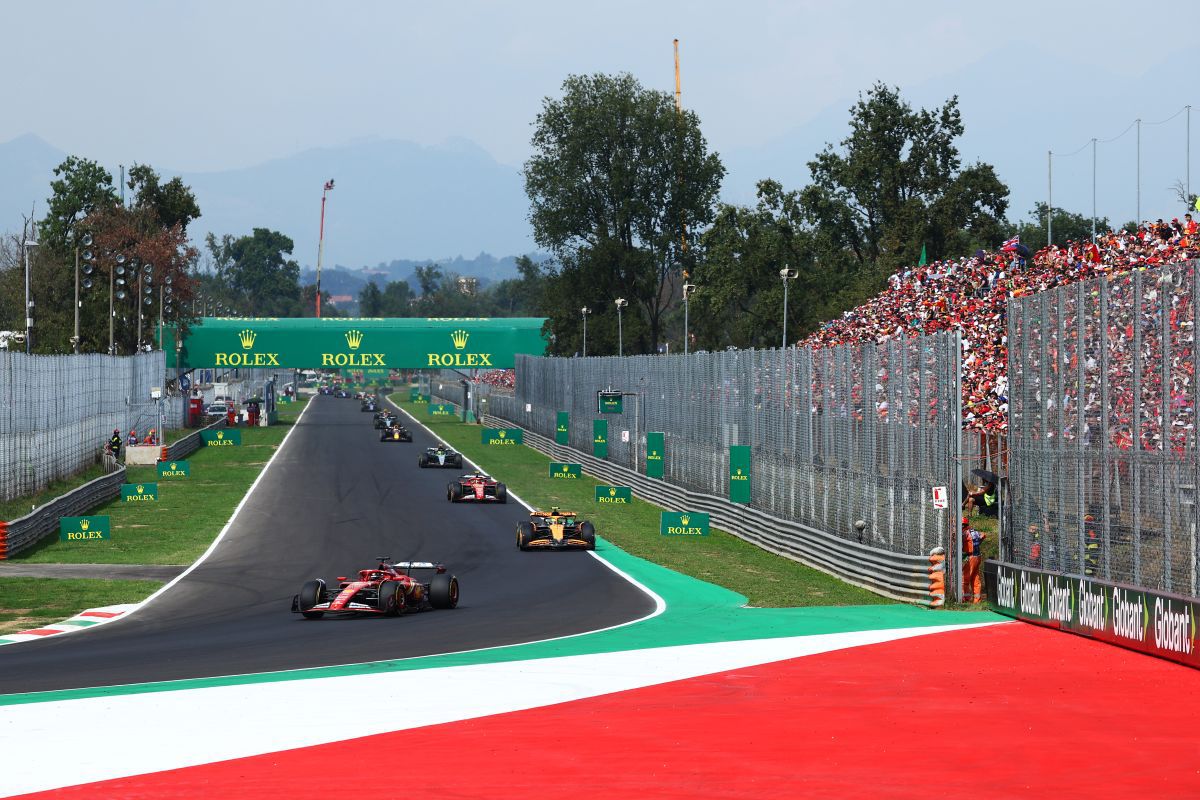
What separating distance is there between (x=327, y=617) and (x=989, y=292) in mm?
31193

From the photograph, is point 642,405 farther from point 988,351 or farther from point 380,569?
point 380,569

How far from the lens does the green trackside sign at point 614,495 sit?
A: 4950 cm

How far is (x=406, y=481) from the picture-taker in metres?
55.3

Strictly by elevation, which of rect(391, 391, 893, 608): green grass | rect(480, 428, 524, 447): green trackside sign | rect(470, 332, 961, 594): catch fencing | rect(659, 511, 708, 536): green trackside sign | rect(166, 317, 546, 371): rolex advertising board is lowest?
rect(391, 391, 893, 608): green grass

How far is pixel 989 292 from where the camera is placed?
162 feet

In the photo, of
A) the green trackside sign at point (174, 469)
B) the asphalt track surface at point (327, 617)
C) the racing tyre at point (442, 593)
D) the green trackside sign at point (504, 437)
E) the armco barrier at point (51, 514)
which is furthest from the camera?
→ the green trackside sign at point (504, 437)

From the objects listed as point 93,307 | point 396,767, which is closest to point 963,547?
point 396,767

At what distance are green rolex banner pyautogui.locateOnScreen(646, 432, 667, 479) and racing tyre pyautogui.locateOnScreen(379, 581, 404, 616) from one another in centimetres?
2725

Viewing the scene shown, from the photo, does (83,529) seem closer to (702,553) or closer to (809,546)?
(702,553)

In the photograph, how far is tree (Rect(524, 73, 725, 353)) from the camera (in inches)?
4035

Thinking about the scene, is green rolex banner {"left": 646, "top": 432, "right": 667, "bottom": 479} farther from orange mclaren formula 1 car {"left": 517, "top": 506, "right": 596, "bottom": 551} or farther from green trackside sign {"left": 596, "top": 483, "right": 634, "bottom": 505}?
orange mclaren formula 1 car {"left": 517, "top": 506, "right": 596, "bottom": 551}

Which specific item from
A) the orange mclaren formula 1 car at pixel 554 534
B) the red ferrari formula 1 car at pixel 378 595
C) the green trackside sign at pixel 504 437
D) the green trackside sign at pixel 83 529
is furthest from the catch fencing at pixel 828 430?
the green trackside sign at pixel 504 437

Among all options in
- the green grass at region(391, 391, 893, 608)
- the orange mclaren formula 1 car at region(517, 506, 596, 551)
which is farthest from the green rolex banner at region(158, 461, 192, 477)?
the orange mclaren formula 1 car at region(517, 506, 596, 551)

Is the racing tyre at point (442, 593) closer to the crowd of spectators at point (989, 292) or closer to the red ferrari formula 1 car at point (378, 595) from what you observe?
the red ferrari formula 1 car at point (378, 595)
